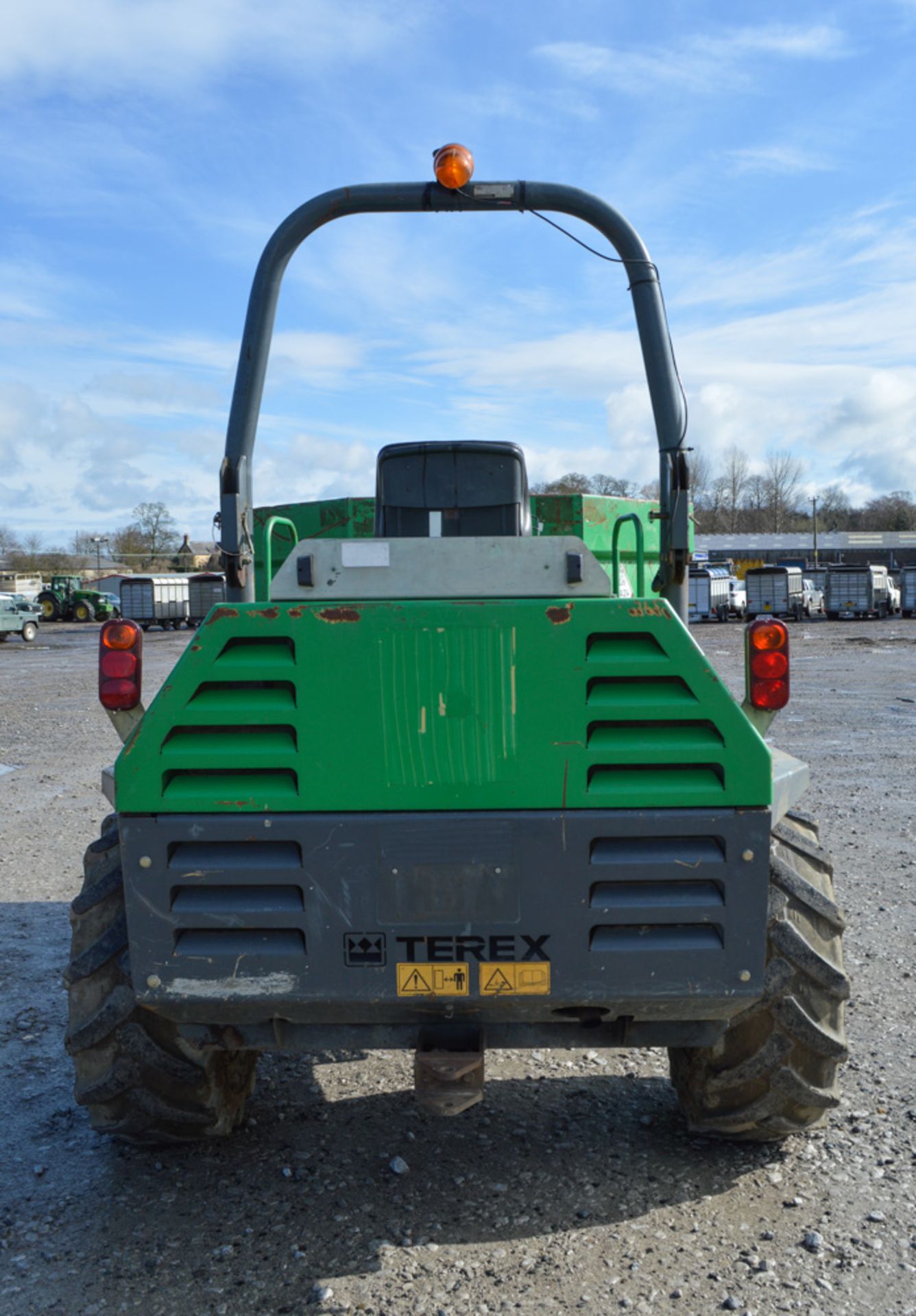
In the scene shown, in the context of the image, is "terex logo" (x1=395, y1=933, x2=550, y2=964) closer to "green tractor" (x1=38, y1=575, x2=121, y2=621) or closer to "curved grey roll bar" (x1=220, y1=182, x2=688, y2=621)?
"curved grey roll bar" (x1=220, y1=182, x2=688, y2=621)

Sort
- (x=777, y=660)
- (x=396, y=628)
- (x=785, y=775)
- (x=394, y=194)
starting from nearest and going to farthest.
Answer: (x=396, y=628), (x=777, y=660), (x=785, y=775), (x=394, y=194)

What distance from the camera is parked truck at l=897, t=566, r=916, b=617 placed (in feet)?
160

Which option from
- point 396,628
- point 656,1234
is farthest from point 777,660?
point 656,1234

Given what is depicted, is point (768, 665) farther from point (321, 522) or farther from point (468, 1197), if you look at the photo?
point (321, 522)

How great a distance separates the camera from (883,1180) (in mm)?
3439

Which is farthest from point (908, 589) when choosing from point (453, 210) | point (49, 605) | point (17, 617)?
point (453, 210)

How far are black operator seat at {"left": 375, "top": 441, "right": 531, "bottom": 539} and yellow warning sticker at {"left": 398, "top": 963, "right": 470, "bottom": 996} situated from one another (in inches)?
85.7

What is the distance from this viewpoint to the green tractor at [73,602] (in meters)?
55.8

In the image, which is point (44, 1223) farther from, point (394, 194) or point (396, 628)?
point (394, 194)

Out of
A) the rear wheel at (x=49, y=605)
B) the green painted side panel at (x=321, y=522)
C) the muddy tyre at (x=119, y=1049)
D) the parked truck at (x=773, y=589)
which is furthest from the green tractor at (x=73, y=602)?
the muddy tyre at (x=119, y=1049)

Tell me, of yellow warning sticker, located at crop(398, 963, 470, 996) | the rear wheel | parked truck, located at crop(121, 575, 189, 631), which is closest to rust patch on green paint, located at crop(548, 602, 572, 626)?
yellow warning sticker, located at crop(398, 963, 470, 996)

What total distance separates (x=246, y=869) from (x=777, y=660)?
153cm

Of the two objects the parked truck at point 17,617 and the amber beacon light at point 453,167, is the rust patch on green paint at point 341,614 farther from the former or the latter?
the parked truck at point 17,617

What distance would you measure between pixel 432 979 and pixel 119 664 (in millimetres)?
1227
